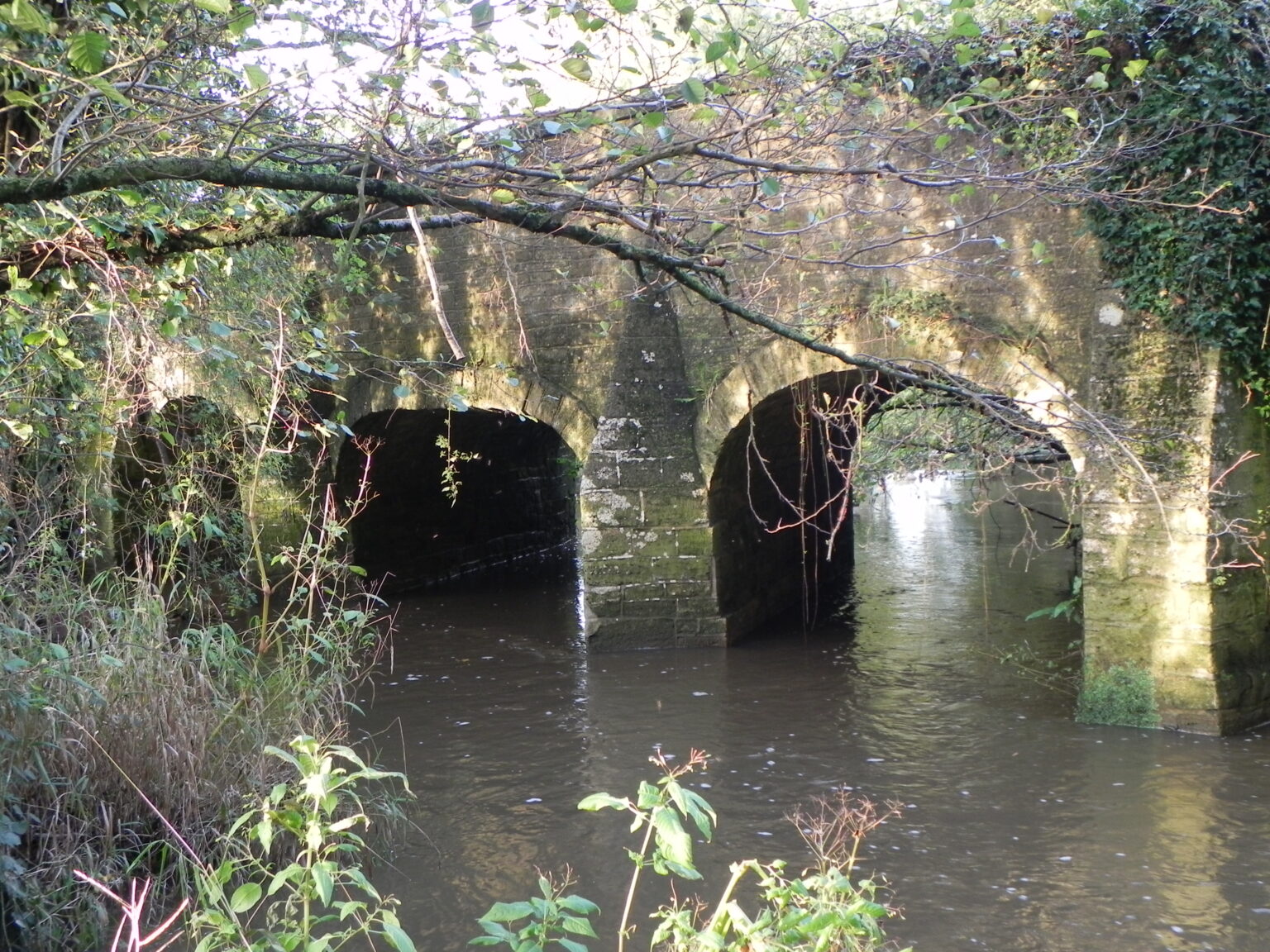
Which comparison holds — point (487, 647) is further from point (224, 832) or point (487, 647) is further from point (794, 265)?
point (224, 832)

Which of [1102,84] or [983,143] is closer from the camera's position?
[1102,84]

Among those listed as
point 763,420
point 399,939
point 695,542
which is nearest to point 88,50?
point 399,939

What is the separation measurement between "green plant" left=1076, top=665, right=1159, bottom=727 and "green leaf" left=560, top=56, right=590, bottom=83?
488cm

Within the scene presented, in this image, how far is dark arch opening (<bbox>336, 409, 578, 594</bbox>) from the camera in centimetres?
1093

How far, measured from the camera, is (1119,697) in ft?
21.4

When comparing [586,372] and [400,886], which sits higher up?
[586,372]

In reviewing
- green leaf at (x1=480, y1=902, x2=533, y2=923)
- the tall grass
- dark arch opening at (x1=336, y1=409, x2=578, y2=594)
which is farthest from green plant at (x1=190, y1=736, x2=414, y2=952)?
dark arch opening at (x1=336, y1=409, x2=578, y2=594)

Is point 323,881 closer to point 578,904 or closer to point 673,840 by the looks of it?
point 578,904

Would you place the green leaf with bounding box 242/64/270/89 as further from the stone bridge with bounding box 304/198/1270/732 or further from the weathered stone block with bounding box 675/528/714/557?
the weathered stone block with bounding box 675/528/714/557

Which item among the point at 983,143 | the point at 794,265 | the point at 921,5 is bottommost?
the point at 794,265

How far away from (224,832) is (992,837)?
3.26 metres

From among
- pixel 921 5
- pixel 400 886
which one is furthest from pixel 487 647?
pixel 921 5

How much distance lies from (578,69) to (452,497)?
5.94 m

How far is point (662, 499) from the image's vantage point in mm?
8570
